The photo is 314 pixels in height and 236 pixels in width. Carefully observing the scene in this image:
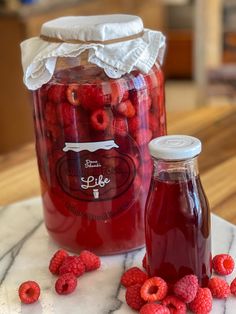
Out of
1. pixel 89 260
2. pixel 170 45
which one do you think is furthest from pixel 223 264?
pixel 170 45

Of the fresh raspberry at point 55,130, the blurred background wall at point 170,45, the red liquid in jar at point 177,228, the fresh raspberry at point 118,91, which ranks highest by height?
the fresh raspberry at point 118,91

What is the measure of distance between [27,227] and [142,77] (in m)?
0.30

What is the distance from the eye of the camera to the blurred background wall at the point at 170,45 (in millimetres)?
2100

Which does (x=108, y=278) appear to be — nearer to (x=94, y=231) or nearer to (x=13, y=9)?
(x=94, y=231)

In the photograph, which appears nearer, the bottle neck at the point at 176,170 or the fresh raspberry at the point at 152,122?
the bottle neck at the point at 176,170

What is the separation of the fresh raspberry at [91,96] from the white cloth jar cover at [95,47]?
0.09 ft

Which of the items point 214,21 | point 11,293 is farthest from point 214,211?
point 214,21

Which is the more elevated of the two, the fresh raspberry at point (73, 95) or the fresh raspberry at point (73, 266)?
the fresh raspberry at point (73, 95)

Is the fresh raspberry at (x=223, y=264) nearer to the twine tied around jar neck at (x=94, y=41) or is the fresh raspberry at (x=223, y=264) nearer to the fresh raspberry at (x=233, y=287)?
the fresh raspberry at (x=233, y=287)

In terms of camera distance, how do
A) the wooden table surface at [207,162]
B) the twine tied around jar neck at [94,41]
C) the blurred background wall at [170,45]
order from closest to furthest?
the twine tied around jar neck at [94,41]
the wooden table surface at [207,162]
the blurred background wall at [170,45]

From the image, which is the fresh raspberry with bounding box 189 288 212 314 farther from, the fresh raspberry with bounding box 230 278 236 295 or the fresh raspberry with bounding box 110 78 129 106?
the fresh raspberry with bounding box 110 78 129 106

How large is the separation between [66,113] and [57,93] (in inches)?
1.1

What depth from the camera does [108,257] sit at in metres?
0.80

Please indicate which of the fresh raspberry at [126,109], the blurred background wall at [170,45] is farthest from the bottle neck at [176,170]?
the blurred background wall at [170,45]
